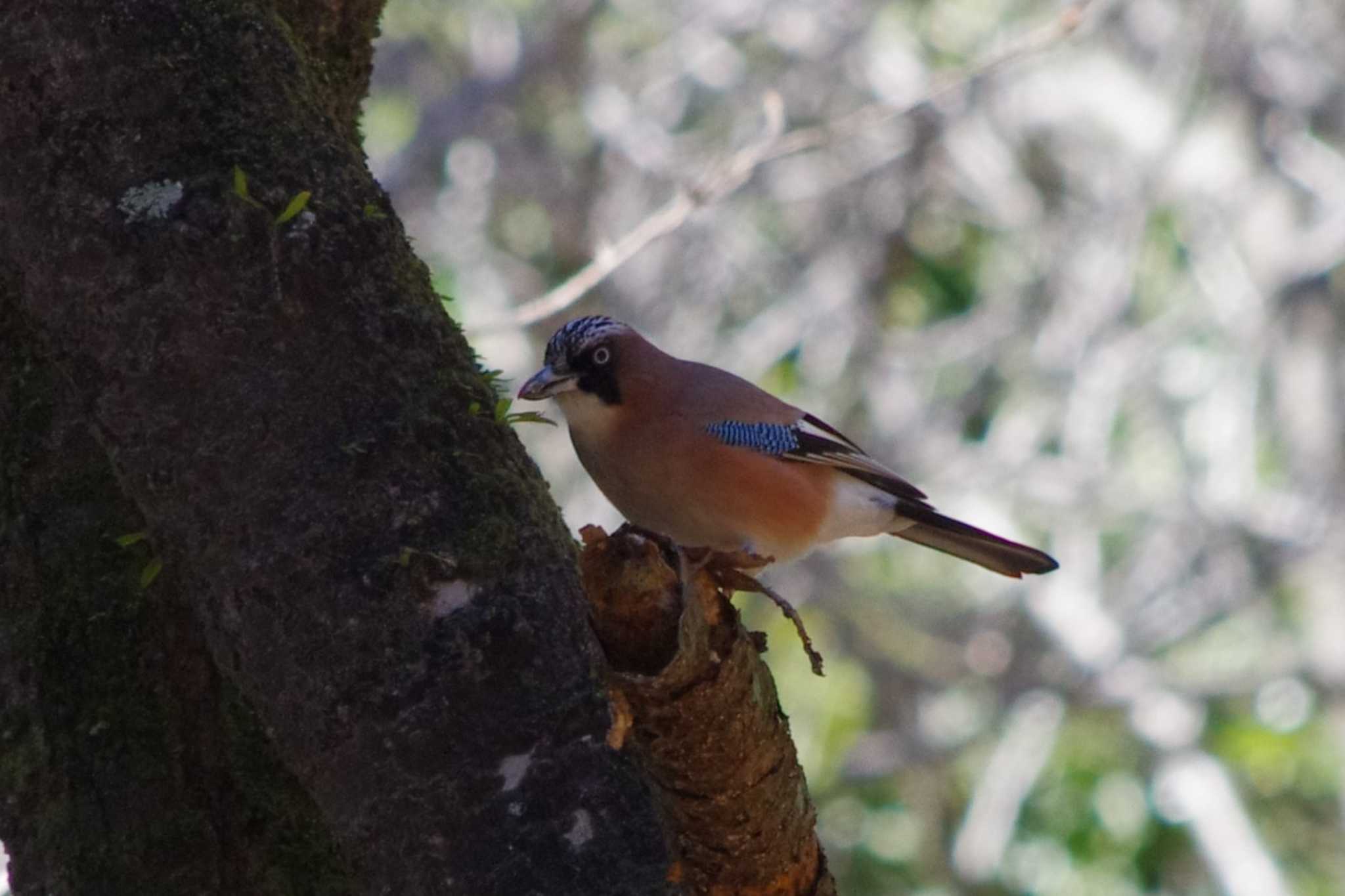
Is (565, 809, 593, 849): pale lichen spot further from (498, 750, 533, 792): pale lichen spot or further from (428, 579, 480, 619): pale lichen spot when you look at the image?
(428, 579, 480, 619): pale lichen spot

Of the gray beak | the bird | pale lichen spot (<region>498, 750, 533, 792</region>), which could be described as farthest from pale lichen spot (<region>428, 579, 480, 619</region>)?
the gray beak

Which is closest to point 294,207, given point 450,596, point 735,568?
point 450,596

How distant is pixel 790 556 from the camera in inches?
221

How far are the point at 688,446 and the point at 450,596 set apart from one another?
2786mm

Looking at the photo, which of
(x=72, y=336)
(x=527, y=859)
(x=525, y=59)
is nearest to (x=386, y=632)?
(x=527, y=859)

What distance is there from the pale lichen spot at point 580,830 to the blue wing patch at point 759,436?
9.95ft

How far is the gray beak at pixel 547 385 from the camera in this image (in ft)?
17.8

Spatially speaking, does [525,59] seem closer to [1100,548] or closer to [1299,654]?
[1100,548]

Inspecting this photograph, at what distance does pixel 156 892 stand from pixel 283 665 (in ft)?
2.43

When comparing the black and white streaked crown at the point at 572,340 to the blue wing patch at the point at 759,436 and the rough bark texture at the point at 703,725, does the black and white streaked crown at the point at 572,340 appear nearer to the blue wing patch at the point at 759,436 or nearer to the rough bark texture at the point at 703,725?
the blue wing patch at the point at 759,436

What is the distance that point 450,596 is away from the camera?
2707mm

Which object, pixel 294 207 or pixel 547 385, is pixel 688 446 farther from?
pixel 294 207

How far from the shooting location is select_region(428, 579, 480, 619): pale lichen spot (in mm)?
2688

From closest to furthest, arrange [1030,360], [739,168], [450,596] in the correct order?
[450,596] < [739,168] < [1030,360]
